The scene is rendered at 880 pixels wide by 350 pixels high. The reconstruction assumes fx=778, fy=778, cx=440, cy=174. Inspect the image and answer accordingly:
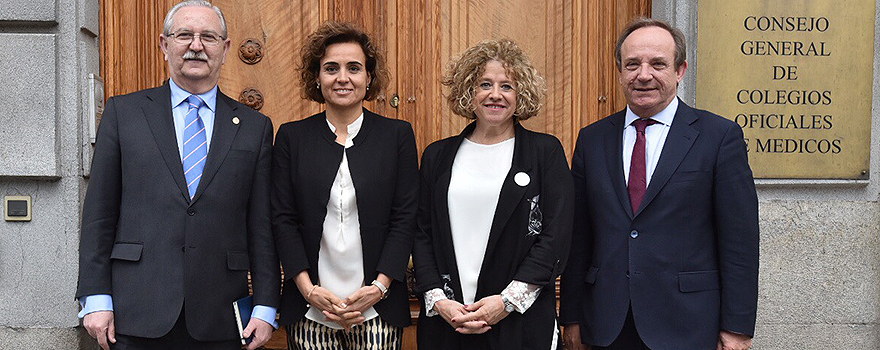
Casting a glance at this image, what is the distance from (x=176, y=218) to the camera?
271 cm

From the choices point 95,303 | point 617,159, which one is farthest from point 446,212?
point 95,303

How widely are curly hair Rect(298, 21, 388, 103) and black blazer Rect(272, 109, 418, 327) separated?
7.6 inches

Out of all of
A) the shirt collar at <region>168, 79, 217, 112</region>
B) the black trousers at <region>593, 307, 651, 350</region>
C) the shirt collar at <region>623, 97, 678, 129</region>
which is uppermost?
the shirt collar at <region>168, 79, 217, 112</region>

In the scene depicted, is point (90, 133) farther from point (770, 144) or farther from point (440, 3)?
point (770, 144)

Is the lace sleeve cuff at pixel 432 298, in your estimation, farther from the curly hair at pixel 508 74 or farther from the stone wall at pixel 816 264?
the stone wall at pixel 816 264

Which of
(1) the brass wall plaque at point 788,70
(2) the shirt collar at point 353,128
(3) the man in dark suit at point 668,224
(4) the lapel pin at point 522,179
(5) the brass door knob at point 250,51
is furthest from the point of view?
(5) the brass door knob at point 250,51

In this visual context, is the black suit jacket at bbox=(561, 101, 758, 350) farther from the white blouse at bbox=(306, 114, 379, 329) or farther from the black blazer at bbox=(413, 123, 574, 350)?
the white blouse at bbox=(306, 114, 379, 329)

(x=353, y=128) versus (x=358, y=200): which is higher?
(x=353, y=128)

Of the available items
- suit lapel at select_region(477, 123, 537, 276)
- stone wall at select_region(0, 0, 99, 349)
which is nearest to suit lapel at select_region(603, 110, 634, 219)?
suit lapel at select_region(477, 123, 537, 276)

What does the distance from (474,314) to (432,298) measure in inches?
6.8

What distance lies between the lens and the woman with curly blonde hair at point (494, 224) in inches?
112

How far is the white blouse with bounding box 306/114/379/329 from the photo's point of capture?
291cm

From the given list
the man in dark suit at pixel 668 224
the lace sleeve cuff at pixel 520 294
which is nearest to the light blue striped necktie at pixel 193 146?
the lace sleeve cuff at pixel 520 294

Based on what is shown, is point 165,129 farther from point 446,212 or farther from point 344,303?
point 446,212
